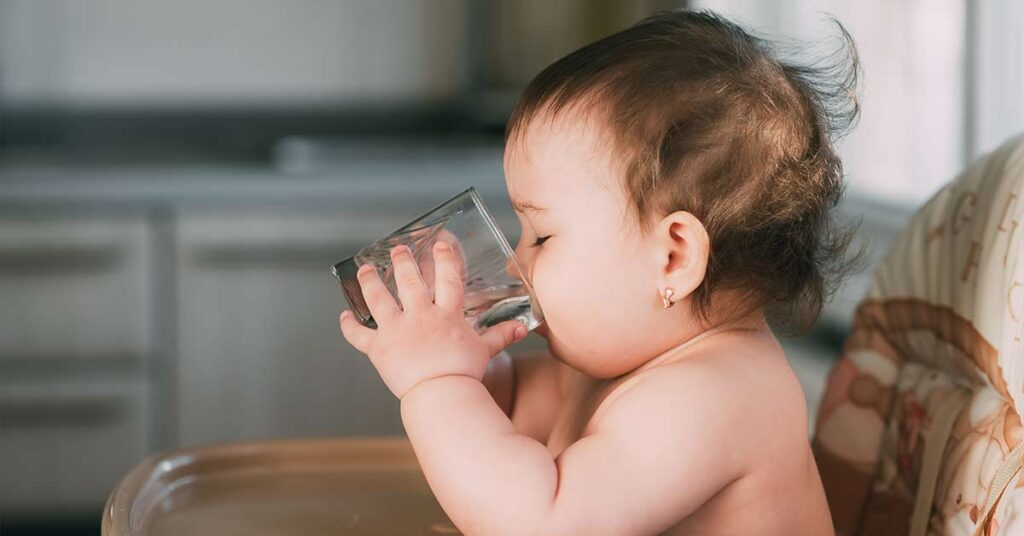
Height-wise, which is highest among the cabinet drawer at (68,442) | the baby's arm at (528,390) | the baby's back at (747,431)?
the baby's back at (747,431)

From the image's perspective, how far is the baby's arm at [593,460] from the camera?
2.49ft

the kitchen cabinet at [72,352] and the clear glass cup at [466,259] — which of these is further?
the kitchen cabinet at [72,352]

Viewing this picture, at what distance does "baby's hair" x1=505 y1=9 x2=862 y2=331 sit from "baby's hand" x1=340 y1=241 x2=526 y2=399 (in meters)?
0.14

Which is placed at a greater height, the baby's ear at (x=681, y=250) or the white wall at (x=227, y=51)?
the baby's ear at (x=681, y=250)

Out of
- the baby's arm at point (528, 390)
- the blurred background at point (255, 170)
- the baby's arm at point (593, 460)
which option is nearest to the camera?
the baby's arm at point (593, 460)

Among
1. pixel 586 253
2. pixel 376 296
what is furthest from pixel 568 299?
pixel 376 296

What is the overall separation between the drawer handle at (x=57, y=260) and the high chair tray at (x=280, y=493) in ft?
4.70

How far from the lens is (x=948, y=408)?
933mm

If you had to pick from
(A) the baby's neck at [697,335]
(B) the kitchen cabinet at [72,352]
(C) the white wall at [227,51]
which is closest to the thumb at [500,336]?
(A) the baby's neck at [697,335]

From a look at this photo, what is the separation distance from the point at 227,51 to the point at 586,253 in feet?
7.78

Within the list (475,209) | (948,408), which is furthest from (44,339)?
(948,408)

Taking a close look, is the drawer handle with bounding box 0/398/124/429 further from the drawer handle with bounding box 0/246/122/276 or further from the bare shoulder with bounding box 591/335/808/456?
the bare shoulder with bounding box 591/335/808/456

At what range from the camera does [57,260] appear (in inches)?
94.3

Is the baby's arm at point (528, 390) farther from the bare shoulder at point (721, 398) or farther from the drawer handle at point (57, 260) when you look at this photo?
the drawer handle at point (57, 260)
